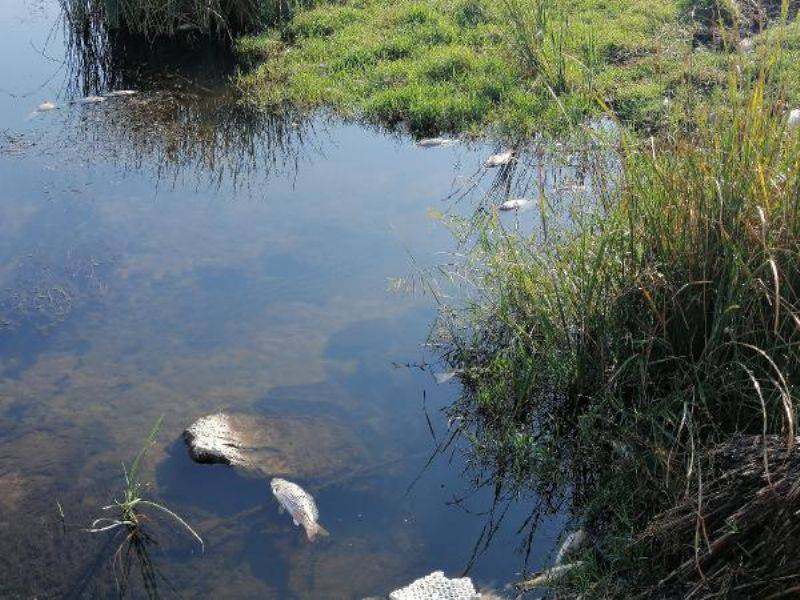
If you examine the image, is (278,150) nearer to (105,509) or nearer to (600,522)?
(105,509)

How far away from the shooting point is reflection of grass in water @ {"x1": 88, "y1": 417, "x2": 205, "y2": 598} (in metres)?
3.57

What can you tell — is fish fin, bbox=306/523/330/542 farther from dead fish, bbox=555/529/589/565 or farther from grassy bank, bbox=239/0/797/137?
grassy bank, bbox=239/0/797/137

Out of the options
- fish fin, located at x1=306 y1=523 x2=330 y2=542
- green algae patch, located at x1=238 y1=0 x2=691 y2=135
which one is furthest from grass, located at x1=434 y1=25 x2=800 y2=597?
green algae patch, located at x1=238 y1=0 x2=691 y2=135

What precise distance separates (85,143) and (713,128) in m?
4.90

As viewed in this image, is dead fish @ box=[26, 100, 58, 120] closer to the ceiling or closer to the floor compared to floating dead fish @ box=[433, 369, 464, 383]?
closer to the ceiling

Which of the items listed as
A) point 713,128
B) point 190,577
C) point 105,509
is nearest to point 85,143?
point 105,509

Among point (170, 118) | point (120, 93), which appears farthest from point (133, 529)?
point (120, 93)

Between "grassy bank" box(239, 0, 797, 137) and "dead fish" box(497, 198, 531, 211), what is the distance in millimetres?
646

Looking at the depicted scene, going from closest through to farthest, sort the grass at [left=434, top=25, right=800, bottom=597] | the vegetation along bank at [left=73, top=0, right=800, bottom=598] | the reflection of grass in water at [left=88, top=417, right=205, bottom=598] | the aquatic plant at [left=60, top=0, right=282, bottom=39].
Answer: the vegetation along bank at [left=73, top=0, right=800, bottom=598]
the grass at [left=434, top=25, right=800, bottom=597]
the reflection of grass in water at [left=88, top=417, right=205, bottom=598]
the aquatic plant at [left=60, top=0, right=282, bottom=39]

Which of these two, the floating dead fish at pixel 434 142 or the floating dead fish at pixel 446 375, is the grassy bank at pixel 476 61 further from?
the floating dead fish at pixel 446 375

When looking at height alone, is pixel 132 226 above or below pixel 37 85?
below

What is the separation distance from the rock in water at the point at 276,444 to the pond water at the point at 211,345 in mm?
32

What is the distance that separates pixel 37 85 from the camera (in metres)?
8.15

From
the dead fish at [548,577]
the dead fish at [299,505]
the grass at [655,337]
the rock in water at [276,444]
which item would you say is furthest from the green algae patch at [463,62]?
the dead fish at [548,577]
